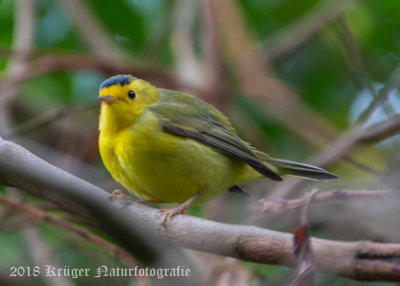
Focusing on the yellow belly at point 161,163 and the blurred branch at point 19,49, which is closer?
the yellow belly at point 161,163

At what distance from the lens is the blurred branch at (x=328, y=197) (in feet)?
8.18

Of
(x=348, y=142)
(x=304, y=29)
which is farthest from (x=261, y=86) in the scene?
(x=348, y=142)

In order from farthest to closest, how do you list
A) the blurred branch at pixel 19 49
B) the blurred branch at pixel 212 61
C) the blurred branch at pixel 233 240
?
1. the blurred branch at pixel 212 61
2. the blurred branch at pixel 19 49
3. the blurred branch at pixel 233 240

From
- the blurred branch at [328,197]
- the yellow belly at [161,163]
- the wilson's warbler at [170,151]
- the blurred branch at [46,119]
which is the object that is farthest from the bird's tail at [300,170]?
the blurred branch at [46,119]

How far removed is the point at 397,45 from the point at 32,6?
140 inches

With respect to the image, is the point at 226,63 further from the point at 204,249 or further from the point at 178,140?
the point at 204,249

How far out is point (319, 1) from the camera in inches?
255

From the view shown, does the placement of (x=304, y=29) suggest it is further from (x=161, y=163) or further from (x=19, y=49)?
(x=161, y=163)

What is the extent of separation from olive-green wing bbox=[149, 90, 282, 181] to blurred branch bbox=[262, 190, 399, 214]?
0.77 metres

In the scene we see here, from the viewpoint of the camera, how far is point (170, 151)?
342 cm

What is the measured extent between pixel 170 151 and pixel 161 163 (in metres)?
0.10

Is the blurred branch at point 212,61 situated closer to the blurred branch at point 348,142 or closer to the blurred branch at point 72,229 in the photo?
the blurred branch at point 348,142

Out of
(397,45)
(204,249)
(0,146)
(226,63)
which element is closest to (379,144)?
(397,45)

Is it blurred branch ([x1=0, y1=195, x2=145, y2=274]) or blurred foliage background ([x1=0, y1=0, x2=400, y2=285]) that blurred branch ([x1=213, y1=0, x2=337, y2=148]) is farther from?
blurred branch ([x1=0, y1=195, x2=145, y2=274])
